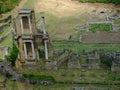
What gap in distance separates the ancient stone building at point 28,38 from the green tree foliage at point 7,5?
900 inches

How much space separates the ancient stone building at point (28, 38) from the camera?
40.4 metres

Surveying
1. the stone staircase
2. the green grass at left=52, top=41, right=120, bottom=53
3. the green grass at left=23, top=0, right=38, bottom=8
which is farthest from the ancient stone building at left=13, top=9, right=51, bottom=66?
the green grass at left=23, top=0, right=38, bottom=8

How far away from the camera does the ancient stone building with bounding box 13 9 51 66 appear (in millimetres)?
40406

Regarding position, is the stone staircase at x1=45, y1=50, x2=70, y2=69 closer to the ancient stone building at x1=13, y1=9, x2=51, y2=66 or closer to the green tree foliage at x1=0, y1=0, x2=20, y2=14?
the ancient stone building at x1=13, y1=9, x2=51, y2=66

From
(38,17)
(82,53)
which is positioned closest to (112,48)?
(82,53)

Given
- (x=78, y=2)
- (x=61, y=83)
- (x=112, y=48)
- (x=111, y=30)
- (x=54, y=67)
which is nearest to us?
(x=61, y=83)

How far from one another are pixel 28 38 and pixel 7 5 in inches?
1027

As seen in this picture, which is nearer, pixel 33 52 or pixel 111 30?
pixel 33 52

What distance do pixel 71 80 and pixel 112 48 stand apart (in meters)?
10.2

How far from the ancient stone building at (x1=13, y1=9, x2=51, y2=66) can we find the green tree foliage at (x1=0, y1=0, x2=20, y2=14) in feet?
75.0

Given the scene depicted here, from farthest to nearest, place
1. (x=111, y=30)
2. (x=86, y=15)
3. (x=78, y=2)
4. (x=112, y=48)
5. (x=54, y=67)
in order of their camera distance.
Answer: (x=78, y=2) < (x=86, y=15) < (x=111, y=30) < (x=112, y=48) < (x=54, y=67)

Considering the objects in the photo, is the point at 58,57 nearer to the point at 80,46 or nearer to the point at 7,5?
the point at 80,46

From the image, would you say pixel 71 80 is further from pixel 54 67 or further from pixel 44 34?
pixel 44 34

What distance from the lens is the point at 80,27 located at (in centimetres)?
5394
